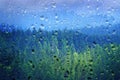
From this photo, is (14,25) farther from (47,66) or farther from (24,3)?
(47,66)

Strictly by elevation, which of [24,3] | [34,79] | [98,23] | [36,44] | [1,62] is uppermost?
[24,3]

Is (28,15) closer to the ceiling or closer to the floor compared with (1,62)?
closer to the ceiling

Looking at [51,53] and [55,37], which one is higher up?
[55,37]

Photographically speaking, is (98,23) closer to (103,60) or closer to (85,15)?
(85,15)

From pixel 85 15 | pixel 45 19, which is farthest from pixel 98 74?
pixel 45 19
